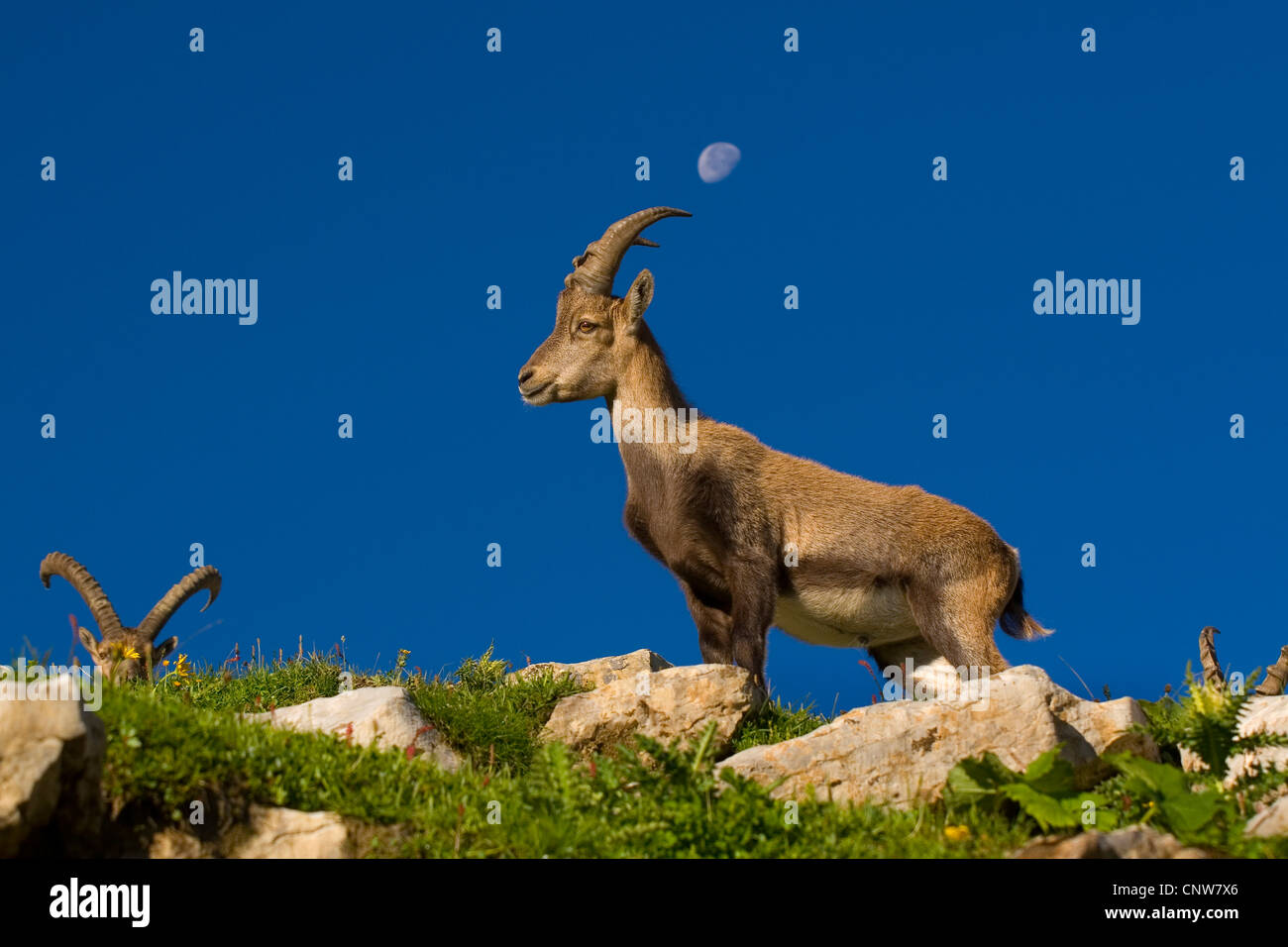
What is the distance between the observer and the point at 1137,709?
9562mm

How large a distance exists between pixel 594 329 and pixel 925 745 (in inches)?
208

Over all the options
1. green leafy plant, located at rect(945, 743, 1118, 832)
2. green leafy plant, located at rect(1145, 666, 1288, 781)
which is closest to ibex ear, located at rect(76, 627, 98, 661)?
green leafy plant, located at rect(945, 743, 1118, 832)

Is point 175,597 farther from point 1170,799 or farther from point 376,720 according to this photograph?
point 1170,799

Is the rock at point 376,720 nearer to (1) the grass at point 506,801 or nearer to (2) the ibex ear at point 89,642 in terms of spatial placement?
(1) the grass at point 506,801

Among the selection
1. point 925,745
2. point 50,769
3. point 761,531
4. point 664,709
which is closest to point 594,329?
point 761,531

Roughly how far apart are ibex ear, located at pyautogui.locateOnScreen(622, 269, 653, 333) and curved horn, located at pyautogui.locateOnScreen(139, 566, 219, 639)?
20.2ft

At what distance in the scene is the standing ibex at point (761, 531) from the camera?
11477 millimetres

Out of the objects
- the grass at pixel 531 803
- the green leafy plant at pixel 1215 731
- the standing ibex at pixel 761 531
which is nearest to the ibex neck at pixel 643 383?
the standing ibex at pixel 761 531

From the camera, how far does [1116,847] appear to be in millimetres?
6500

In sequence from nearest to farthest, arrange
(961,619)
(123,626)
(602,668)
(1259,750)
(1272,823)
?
(1272,823)
(1259,750)
(961,619)
(602,668)
(123,626)

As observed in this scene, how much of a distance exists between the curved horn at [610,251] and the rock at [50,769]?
662 cm
